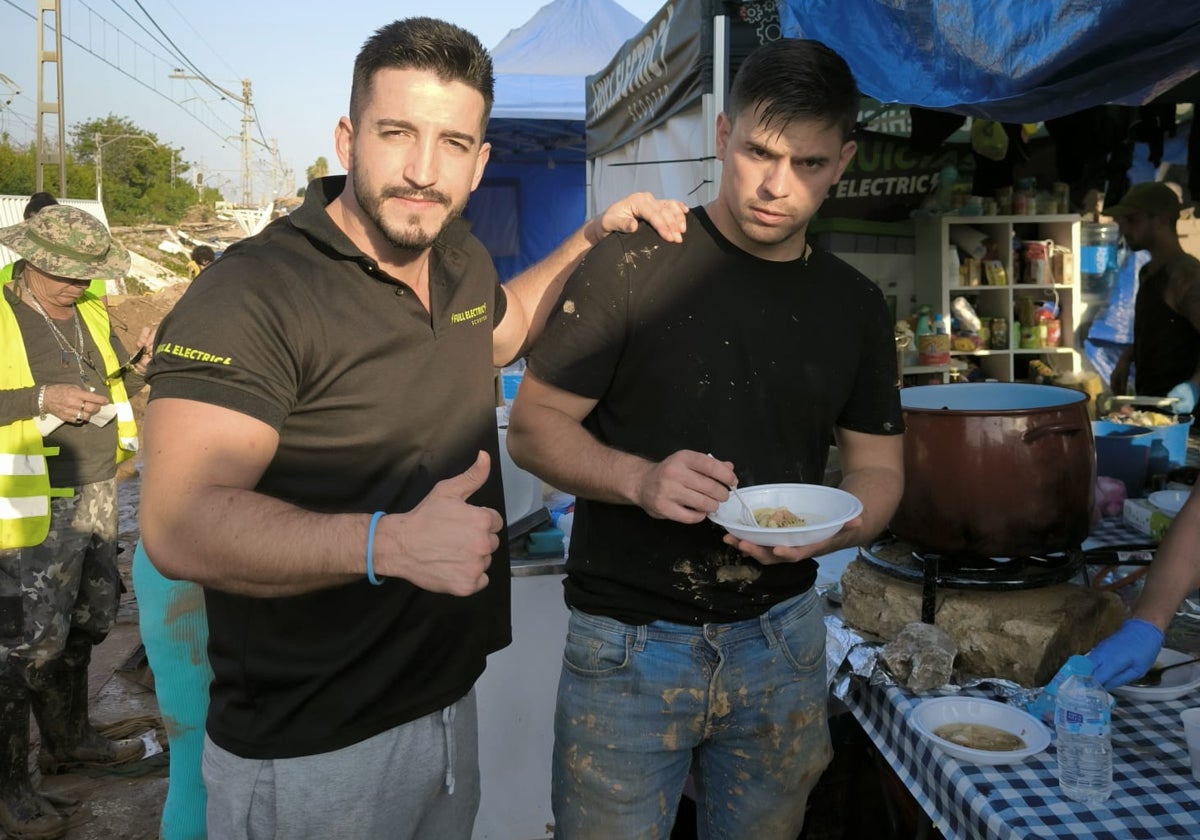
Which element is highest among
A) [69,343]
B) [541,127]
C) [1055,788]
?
[541,127]

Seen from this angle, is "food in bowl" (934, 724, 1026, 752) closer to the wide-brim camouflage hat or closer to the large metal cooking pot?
the large metal cooking pot

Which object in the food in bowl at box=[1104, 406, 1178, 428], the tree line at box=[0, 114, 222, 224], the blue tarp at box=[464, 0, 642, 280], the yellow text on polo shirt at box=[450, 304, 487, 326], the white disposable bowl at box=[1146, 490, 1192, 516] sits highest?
the tree line at box=[0, 114, 222, 224]

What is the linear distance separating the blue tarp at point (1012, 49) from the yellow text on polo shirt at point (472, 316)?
5.83ft

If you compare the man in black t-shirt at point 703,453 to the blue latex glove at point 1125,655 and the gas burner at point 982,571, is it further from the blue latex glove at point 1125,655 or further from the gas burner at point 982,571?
the blue latex glove at point 1125,655

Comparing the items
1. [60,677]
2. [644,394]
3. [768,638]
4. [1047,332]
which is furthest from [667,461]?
[1047,332]

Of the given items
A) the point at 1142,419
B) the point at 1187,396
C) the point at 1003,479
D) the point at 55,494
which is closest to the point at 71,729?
the point at 55,494

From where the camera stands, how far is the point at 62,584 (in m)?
4.01

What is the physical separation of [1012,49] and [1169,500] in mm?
1708

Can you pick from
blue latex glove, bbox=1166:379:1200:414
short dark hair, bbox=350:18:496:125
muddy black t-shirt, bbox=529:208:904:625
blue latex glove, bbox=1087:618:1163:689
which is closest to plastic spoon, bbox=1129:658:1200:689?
blue latex glove, bbox=1087:618:1163:689

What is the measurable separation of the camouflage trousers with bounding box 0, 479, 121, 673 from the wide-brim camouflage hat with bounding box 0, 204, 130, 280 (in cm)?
103

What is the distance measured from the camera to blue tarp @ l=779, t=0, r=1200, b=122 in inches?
89.9

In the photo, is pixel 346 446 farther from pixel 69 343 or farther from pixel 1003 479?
pixel 69 343

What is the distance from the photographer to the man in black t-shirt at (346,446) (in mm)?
1446

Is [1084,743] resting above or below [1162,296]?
below
